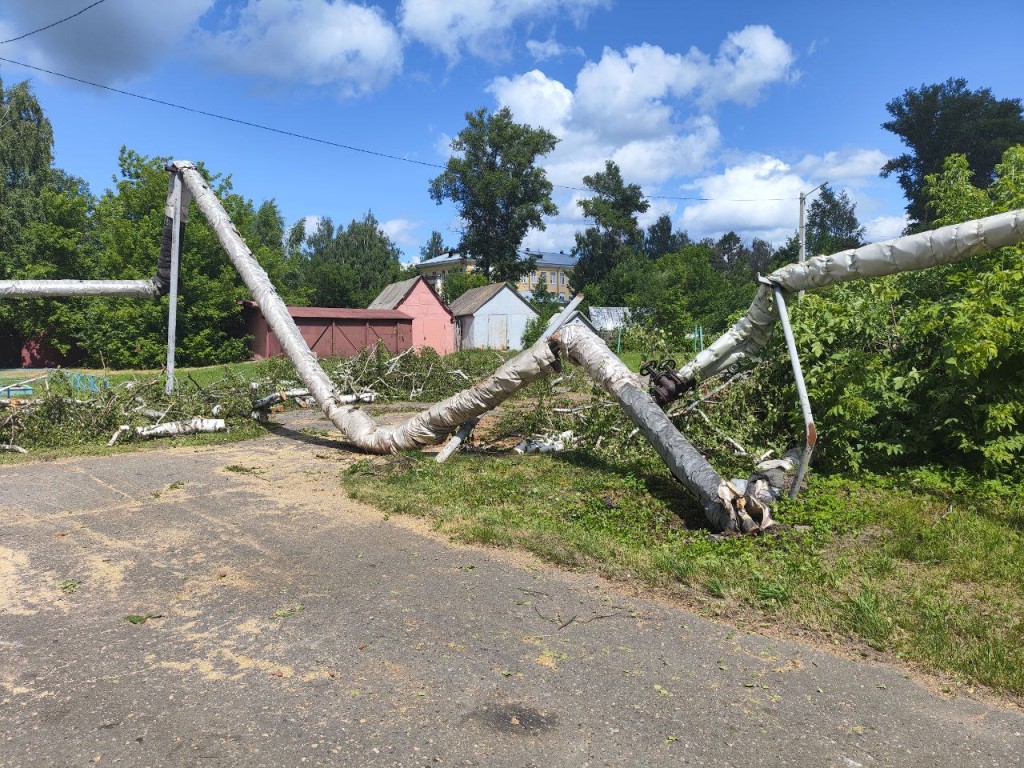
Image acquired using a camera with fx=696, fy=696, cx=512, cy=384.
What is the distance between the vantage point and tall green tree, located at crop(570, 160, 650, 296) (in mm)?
60000

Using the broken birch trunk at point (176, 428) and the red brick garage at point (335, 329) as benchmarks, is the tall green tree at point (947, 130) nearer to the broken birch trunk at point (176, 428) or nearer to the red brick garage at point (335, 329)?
the red brick garage at point (335, 329)

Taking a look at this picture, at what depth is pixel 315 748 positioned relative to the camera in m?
3.04

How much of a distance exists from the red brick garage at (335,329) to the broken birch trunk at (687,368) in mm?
18833

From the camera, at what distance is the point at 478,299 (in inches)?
1640

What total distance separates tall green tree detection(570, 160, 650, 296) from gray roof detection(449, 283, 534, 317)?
17249 millimetres

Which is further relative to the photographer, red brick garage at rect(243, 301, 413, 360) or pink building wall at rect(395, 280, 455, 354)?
pink building wall at rect(395, 280, 455, 354)

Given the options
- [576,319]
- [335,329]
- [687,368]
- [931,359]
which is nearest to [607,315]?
[335,329]

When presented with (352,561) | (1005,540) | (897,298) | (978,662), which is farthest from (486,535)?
(897,298)

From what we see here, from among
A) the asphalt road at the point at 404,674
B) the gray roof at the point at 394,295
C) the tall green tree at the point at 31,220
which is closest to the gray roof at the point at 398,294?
the gray roof at the point at 394,295

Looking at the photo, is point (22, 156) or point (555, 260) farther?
point (555, 260)

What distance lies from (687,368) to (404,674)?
549cm

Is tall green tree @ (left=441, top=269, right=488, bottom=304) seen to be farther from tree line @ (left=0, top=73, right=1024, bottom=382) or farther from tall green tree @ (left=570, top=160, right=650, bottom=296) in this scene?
tall green tree @ (left=570, top=160, right=650, bottom=296)

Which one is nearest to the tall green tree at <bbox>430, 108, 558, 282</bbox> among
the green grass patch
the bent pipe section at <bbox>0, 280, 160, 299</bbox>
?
the bent pipe section at <bbox>0, 280, 160, 299</bbox>

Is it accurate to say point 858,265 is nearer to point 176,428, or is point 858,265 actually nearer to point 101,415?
point 176,428
